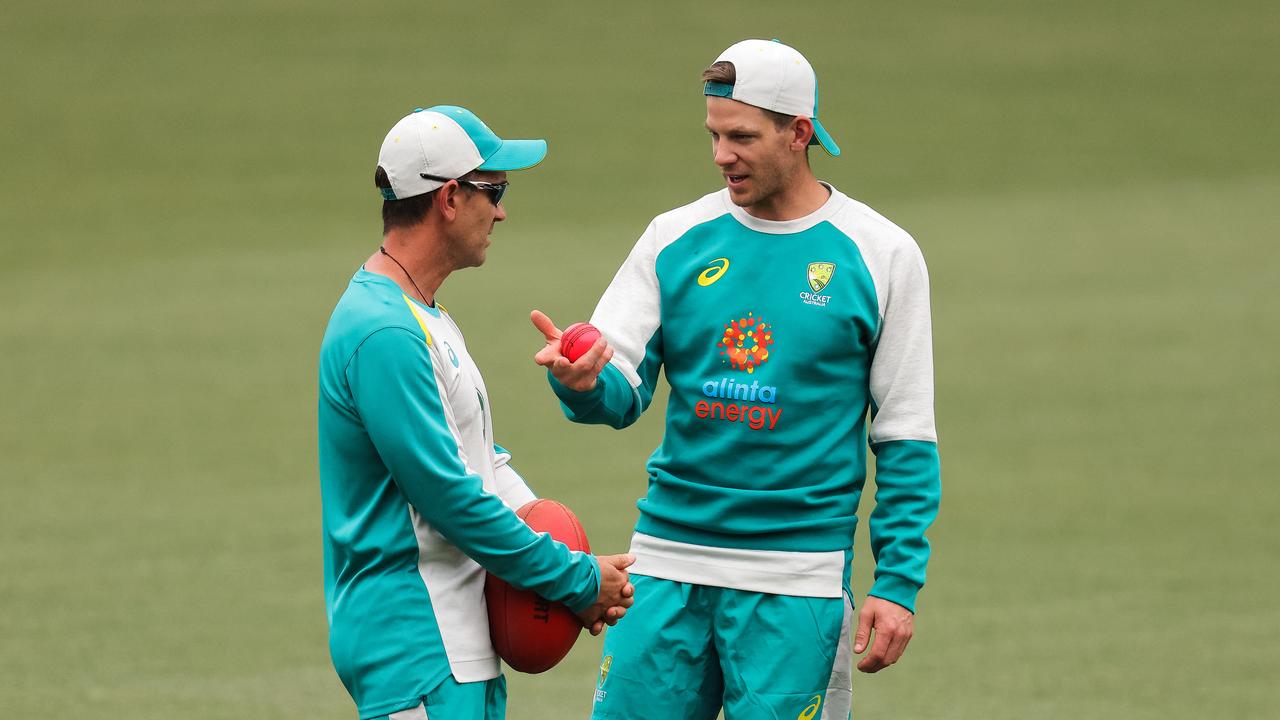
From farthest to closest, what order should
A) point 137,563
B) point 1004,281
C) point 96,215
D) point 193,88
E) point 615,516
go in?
point 193,88
point 96,215
point 1004,281
point 615,516
point 137,563

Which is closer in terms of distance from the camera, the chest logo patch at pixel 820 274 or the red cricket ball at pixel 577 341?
the red cricket ball at pixel 577 341

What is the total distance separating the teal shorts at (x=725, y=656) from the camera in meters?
3.73

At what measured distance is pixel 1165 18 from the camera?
17156 millimetres

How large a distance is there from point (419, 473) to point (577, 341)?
674mm

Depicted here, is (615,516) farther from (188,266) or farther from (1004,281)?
(188,266)

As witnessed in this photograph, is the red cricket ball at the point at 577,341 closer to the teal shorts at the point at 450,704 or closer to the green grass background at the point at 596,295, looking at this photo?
the green grass background at the point at 596,295

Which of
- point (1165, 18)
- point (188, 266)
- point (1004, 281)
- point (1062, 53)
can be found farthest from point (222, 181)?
point (1165, 18)

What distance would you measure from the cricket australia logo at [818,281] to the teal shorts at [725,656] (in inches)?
26.9

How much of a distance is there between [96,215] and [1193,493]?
9238 millimetres

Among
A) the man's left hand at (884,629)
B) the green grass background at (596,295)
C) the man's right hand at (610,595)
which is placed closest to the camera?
the man's right hand at (610,595)

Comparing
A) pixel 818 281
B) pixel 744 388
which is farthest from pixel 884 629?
pixel 818 281

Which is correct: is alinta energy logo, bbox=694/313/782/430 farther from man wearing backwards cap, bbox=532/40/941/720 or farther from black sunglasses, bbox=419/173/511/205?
black sunglasses, bbox=419/173/511/205

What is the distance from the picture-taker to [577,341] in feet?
11.9

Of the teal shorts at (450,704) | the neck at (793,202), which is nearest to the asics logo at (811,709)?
the teal shorts at (450,704)
